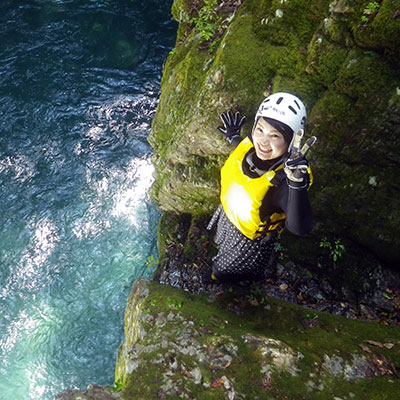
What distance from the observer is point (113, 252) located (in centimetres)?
906

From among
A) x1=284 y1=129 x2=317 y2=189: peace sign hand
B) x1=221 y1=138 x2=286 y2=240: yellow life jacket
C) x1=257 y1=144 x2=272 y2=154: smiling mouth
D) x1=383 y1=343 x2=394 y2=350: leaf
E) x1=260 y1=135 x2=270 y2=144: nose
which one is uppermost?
x1=284 y1=129 x2=317 y2=189: peace sign hand

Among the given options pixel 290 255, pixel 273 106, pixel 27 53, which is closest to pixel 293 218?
pixel 273 106

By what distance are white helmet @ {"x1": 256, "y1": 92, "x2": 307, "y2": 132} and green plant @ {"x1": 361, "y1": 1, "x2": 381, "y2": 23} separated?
1.55 m

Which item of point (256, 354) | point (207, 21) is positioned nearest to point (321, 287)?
point (256, 354)

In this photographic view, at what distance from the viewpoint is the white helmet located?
11.2 feet

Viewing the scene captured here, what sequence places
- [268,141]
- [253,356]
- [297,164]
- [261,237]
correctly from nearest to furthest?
1. [297,164]
2. [268,141]
3. [253,356]
4. [261,237]

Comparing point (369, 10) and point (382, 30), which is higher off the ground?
point (369, 10)

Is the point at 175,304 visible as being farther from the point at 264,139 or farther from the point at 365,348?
the point at 264,139

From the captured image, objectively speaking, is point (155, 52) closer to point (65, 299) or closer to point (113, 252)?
point (113, 252)

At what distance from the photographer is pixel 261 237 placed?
14.7 feet

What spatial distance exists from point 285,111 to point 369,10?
1.86 metres

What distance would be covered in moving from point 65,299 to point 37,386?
2.41 meters

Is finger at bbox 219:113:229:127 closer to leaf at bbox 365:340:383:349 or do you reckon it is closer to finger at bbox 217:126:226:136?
finger at bbox 217:126:226:136

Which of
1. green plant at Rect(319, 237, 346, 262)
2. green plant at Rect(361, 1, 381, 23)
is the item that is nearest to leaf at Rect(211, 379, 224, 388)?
green plant at Rect(319, 237, 346, 262)
